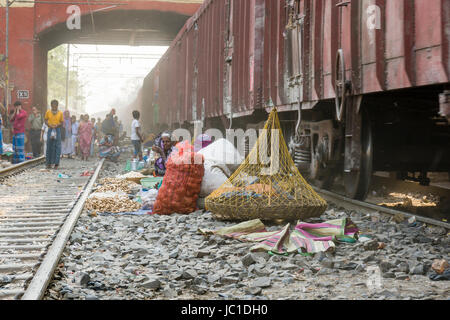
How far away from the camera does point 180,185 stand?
6363 mm

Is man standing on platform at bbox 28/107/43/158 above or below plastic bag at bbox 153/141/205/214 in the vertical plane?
above

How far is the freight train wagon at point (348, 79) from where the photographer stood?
4410 mm

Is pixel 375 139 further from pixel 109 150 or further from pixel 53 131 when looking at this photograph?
pixel 109 150

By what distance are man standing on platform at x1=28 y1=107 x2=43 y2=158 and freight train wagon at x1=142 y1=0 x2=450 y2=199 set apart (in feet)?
24.0

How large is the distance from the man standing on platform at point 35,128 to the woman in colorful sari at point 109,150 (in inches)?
75.9

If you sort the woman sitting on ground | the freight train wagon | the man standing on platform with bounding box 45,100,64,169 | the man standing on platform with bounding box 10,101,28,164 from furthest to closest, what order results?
1. the man standing on platform with bounding box 10,101,28,164
2. the man standing on platform with bounding box 45,100,64,169
3. the woman sitting on ground
4. the freight train wagon

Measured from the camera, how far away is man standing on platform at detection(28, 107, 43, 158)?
15768mm

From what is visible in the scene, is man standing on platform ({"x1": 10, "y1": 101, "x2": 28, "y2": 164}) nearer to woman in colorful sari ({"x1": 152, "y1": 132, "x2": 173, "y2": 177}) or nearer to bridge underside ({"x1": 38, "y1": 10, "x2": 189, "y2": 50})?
woman in colorful sari ({"x1": 152, "y1": 132, "x2": 173, "y2": 177})

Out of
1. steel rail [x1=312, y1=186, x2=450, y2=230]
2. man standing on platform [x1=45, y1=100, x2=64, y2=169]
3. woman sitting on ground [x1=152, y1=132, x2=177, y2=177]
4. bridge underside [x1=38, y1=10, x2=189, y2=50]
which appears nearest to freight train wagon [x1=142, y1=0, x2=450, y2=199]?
steel rail [x1=312, y1=186, x2=450, y2=230]

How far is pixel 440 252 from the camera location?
4129 mm

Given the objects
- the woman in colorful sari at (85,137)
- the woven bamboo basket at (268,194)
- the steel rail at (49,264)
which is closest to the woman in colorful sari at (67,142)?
the woman in colorful sari at (85,137)
